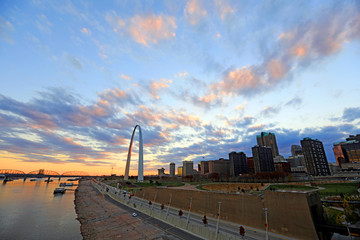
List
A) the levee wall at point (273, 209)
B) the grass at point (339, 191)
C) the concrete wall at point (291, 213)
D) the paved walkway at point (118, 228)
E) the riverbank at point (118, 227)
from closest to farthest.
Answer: the concrete wall at point (291, 213) < the levee wall at point (273, 209) < the paved walkway at point (118, 228) < the riverbank at point (118, 227) < the grass at point (339, 191)

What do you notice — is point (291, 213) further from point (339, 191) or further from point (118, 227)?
point (339, 191)

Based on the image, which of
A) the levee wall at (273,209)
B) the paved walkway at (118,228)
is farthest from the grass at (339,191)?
the paved walkway at (118,228)

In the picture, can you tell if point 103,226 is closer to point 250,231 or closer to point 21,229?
point 21,229

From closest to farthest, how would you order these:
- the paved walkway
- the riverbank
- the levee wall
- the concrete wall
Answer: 1. the concrete wall
2. the levee wall
3. the paved walkway
4. the riverbank

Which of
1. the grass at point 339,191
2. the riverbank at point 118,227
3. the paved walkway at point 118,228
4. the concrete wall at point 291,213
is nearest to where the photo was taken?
the concrete wall at point 291,213

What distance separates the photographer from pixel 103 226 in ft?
123

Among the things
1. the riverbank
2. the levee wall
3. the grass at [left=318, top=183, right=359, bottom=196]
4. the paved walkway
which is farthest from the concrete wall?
the grass at [left=318, top=183, right=359, bottom=196]

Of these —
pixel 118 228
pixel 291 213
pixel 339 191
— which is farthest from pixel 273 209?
pixel 339 191

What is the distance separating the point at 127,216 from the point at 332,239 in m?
39.2

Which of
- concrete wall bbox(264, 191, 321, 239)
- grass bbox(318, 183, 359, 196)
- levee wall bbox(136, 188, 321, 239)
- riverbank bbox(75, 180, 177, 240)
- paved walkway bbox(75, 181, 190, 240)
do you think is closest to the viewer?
concrete wall bbox(264, 191, 321, 239)

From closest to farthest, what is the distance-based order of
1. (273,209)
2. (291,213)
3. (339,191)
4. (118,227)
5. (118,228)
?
(291,213)
(273,209)
(118,228)
(118,227)
(339,191)

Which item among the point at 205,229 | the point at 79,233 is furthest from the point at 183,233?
the point at 79,233

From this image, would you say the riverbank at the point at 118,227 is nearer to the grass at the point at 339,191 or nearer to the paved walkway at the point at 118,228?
the paved walkway at the point at 118,228

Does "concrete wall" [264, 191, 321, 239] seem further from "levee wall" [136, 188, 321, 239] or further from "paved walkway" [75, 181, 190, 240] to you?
"paved walkway" [75, 181, 190, 240]
